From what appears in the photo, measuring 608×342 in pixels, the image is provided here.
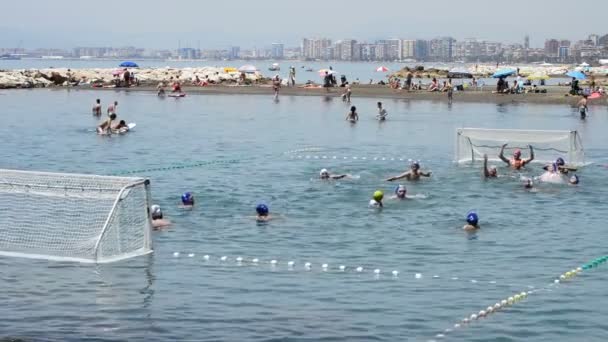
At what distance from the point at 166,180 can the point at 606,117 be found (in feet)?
110

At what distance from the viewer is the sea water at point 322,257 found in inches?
661

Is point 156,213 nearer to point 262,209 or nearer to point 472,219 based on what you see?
point 262,209

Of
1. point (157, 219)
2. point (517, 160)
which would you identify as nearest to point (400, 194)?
point (157, 219)

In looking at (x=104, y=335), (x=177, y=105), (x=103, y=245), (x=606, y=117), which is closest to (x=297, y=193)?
(x=103, y=245)

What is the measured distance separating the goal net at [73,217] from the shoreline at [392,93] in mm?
53146

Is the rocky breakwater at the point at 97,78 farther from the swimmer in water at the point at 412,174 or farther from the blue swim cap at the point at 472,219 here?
the blue swim cap at the point at 472,219

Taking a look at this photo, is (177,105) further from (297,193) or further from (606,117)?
(297,193)

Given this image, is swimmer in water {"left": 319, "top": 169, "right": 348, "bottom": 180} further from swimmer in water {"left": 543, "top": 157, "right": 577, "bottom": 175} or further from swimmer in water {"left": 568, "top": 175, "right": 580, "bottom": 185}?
swimmer in water {"left": 568, "top": 175, "right": 580, "bottom": 185}

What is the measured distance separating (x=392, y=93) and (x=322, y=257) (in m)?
58.5

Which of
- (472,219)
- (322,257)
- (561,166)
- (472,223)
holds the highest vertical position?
(561,166)

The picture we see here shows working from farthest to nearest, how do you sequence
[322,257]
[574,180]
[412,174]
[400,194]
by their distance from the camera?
[412,174] < [574,180] < [400,194] < [322,257]

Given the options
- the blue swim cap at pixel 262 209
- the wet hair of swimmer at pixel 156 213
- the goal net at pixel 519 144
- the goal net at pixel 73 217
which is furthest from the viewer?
the goal net at pixel 519 144

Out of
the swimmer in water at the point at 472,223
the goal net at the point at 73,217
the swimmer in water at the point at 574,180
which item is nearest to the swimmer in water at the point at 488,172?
the swimmer in water at the point at 574,180

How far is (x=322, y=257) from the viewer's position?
864 inches
